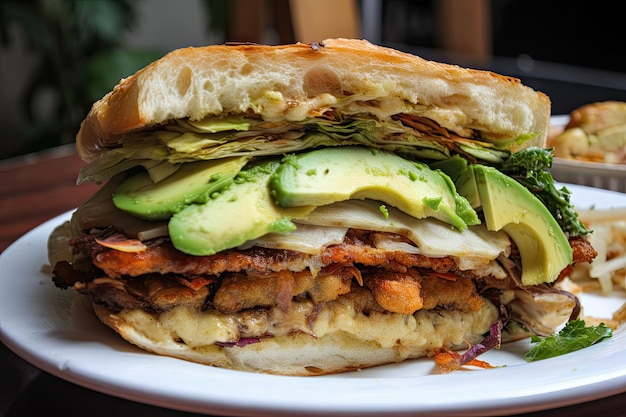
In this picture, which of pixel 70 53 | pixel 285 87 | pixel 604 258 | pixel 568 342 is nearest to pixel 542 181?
pixel 568 342

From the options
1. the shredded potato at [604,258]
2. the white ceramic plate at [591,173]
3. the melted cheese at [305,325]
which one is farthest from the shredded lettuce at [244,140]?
the white ceramic plate at [591,173]

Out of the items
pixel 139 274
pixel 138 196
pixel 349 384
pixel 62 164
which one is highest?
pixel 138 196

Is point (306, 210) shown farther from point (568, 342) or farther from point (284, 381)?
point (568, 342)

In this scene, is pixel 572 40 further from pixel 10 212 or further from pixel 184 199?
pixel 184 199

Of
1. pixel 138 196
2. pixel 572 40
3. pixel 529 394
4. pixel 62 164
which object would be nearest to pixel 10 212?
pixel 62 164

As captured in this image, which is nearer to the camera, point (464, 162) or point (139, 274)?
point (139, 274)

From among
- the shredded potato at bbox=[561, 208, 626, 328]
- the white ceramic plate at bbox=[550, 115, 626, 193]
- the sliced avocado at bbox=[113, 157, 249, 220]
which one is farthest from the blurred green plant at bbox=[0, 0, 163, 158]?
the sliced avocado at bbox=[113, 157, 249, 220]

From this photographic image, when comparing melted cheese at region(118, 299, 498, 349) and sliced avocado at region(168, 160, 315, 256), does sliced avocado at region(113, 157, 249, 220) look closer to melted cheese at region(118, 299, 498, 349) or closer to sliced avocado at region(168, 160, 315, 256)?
sliced avocado at region(168, 160, 315, 256)
